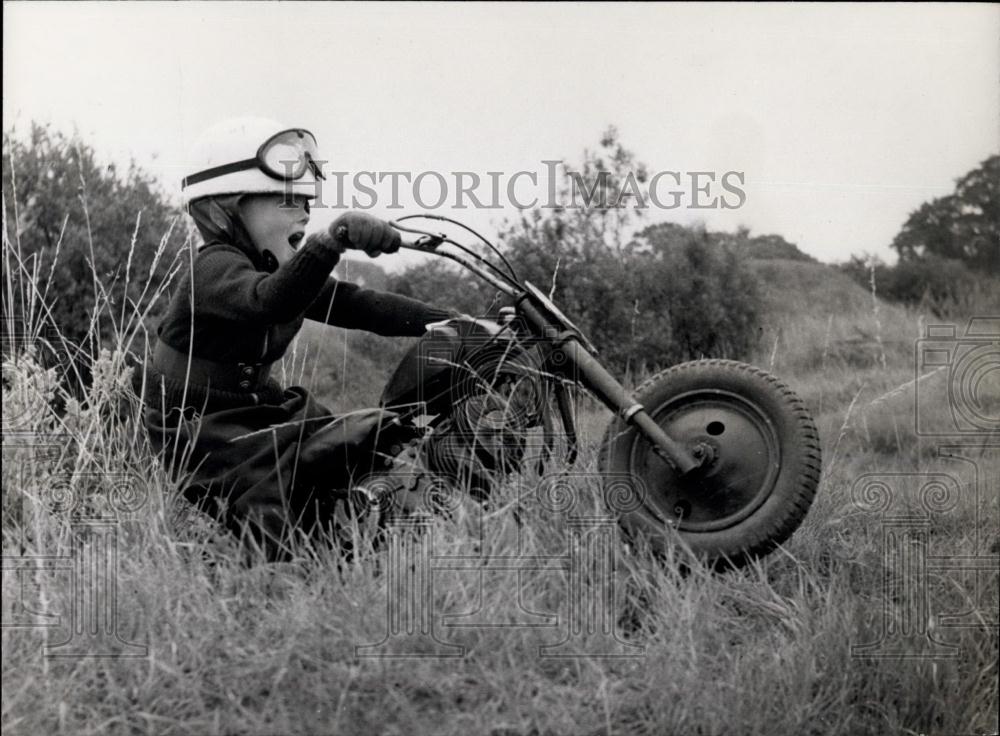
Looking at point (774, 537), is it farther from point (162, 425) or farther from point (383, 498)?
point (162, 425)

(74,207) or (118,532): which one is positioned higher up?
(74,207)

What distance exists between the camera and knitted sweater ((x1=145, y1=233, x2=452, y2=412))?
3.08 metres

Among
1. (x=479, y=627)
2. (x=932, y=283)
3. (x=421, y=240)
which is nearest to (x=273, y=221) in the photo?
(x=421, y=240)

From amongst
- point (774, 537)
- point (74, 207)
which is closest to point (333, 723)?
point (774, 537)

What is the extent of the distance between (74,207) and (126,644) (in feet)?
10.2

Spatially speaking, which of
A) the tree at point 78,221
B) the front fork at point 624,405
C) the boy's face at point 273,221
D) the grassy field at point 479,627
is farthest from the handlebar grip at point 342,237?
the tree at point 78,221

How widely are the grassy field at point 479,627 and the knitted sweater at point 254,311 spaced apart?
41cm

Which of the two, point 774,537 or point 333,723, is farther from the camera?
point 774,537

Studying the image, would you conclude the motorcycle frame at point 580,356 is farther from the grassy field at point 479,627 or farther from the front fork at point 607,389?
the grassy field at point 479,627

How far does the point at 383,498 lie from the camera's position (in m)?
3.25

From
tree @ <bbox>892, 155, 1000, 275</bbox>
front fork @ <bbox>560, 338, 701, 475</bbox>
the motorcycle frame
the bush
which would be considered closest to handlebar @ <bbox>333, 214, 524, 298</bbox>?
the motorcycle frame

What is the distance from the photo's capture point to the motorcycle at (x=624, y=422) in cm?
320

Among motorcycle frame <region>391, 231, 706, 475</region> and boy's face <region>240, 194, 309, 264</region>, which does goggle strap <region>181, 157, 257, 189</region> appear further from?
motorcycle frame <region>391, 231, 706, 475</region>

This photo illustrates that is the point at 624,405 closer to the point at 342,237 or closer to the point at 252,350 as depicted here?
the point at 342,237
